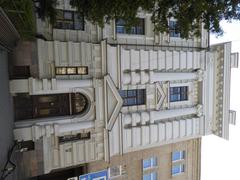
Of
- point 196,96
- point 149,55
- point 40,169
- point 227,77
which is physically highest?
point 149,55

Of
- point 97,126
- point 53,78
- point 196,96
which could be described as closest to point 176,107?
point 196,96

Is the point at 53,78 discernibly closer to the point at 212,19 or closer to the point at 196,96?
the point at 212,19

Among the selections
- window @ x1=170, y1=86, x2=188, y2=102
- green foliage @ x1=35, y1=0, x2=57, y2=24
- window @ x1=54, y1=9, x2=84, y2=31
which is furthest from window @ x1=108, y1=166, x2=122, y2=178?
green foliage @ x1=35, y1=0, x2=57, y2=24

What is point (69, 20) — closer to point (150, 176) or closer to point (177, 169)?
point (150, 176)

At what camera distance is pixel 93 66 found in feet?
42.0

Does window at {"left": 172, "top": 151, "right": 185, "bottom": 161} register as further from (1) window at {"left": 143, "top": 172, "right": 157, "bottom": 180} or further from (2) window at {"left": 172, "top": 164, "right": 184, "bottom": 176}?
(1) window at {"left": 143, "top": 172, "right": 157, "bottom": 180}

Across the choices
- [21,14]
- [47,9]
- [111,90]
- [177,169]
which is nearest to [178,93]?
[111,90]

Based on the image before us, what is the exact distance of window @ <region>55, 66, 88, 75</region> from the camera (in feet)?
40.0

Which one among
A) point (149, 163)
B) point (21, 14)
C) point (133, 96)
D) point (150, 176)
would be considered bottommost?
point (150, 176)

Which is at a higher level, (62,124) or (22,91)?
(22,91)

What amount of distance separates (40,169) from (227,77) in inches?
541

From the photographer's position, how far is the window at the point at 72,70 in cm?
1218

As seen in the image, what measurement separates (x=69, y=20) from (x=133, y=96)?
6.01m

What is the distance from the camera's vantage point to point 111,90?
42.8 ft
